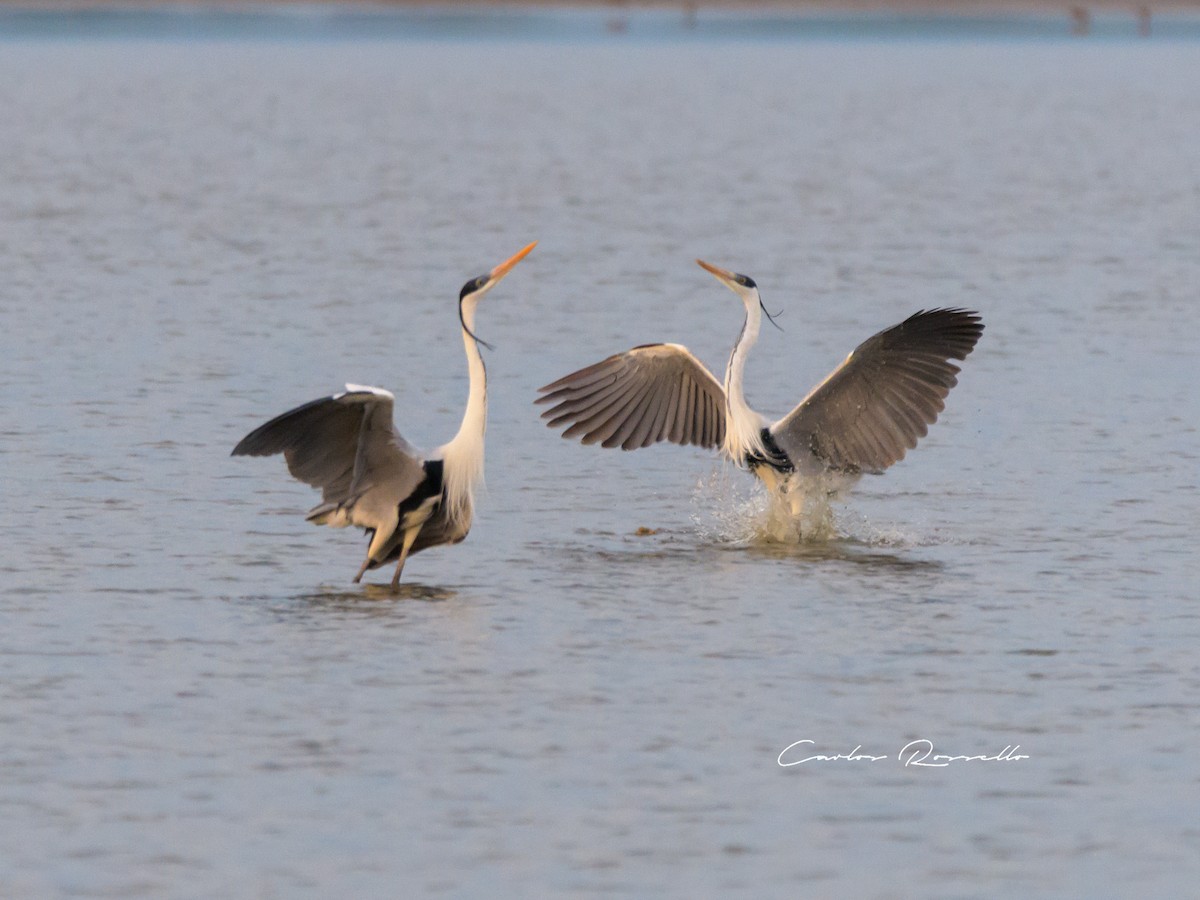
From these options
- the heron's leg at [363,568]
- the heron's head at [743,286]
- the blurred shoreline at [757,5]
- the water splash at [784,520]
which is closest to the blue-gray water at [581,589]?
the water splash at [784,520]

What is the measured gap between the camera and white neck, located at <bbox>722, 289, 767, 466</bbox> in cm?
1373

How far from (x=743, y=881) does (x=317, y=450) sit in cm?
455

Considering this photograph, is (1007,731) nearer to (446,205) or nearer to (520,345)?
(520,345)

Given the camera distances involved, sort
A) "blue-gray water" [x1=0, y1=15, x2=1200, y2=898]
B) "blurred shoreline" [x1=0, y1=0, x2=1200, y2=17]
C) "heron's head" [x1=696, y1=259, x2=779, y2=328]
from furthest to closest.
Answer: "blurred shoreline" [x1=0, y1=0, x2=1200, y2=17] → "heron's head" [x1=696, y1=259, x2=779, y2=328] → "blue-gray water" [x1=0, y1=15, x2=1200, y2=898]

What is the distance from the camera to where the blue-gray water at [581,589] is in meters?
8.58

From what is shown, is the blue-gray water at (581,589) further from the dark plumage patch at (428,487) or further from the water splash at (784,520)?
the dark plumage patch at (428,487)

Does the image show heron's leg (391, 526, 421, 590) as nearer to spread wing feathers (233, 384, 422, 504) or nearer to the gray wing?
spread wing feathers (233, 384, 422, 504)

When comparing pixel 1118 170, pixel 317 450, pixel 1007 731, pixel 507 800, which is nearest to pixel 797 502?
pixel 317 450

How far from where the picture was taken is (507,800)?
8.93 meters

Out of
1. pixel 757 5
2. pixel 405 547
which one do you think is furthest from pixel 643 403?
pixel 757 5

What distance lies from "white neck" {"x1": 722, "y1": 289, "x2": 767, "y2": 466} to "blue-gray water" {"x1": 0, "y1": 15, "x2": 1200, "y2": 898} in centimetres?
56

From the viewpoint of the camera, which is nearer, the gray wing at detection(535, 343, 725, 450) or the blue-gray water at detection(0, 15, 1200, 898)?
the blue-gray water at detection(0, 15, 1200, 898)

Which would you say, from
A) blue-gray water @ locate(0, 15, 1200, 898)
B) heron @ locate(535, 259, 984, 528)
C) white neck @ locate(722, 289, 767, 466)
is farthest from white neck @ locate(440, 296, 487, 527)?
white neck @ locate(722, 289, 767, 466)

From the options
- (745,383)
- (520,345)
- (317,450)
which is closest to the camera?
(317,450)
